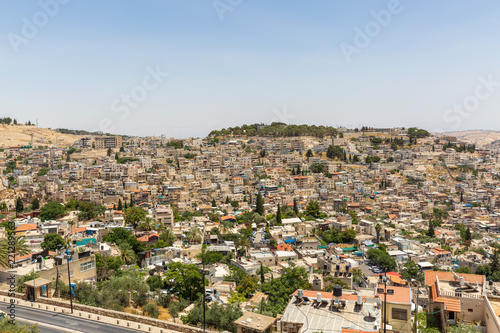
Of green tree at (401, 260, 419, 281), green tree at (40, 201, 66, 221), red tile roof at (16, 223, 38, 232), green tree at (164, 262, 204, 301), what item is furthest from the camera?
green tree at (40, 201, 66, 221)

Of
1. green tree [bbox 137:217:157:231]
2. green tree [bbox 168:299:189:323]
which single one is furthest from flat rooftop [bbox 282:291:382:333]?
green tree [bbox 137:217:157:231]

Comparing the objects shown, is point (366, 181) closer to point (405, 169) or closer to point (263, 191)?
point (405, 169)

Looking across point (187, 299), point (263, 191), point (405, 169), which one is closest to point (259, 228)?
point (263, 191)

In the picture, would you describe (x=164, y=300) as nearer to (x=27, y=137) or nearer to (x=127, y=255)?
(x=127, y=255)

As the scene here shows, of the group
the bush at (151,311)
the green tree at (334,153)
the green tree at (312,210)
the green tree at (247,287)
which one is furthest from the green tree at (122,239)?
the green tree at (334,153)

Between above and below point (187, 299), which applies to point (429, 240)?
below

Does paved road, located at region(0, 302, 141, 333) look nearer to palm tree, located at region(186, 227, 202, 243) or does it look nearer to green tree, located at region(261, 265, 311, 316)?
green tree, located at region(261, 265, 311, 316)

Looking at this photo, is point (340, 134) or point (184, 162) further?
point (340, 134)
